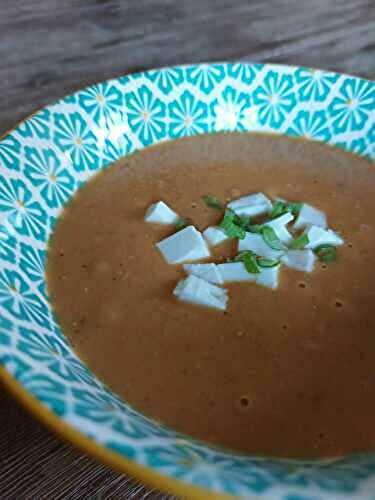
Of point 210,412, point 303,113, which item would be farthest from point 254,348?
point 303,113

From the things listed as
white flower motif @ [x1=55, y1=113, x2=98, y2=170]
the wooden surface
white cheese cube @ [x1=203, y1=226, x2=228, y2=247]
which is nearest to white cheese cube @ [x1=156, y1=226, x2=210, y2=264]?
white cheese cube @ [x1=203, y1=226, x2=228, y2=247]

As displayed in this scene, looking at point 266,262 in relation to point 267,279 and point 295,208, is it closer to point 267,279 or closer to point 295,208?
point 267,279

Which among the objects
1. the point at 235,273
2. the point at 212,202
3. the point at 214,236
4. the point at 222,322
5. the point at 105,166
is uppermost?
the point at 105,166

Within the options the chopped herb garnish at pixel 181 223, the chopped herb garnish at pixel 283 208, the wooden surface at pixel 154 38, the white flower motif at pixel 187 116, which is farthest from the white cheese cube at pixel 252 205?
the wooden surface at pixel 154 38

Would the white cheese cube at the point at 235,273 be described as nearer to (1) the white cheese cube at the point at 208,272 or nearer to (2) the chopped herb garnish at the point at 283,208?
(1) the white cheese cube at the point at 208,272

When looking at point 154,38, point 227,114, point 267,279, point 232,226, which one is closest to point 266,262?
point 267,279

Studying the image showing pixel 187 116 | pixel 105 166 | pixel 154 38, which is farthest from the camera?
pixel 154 38
